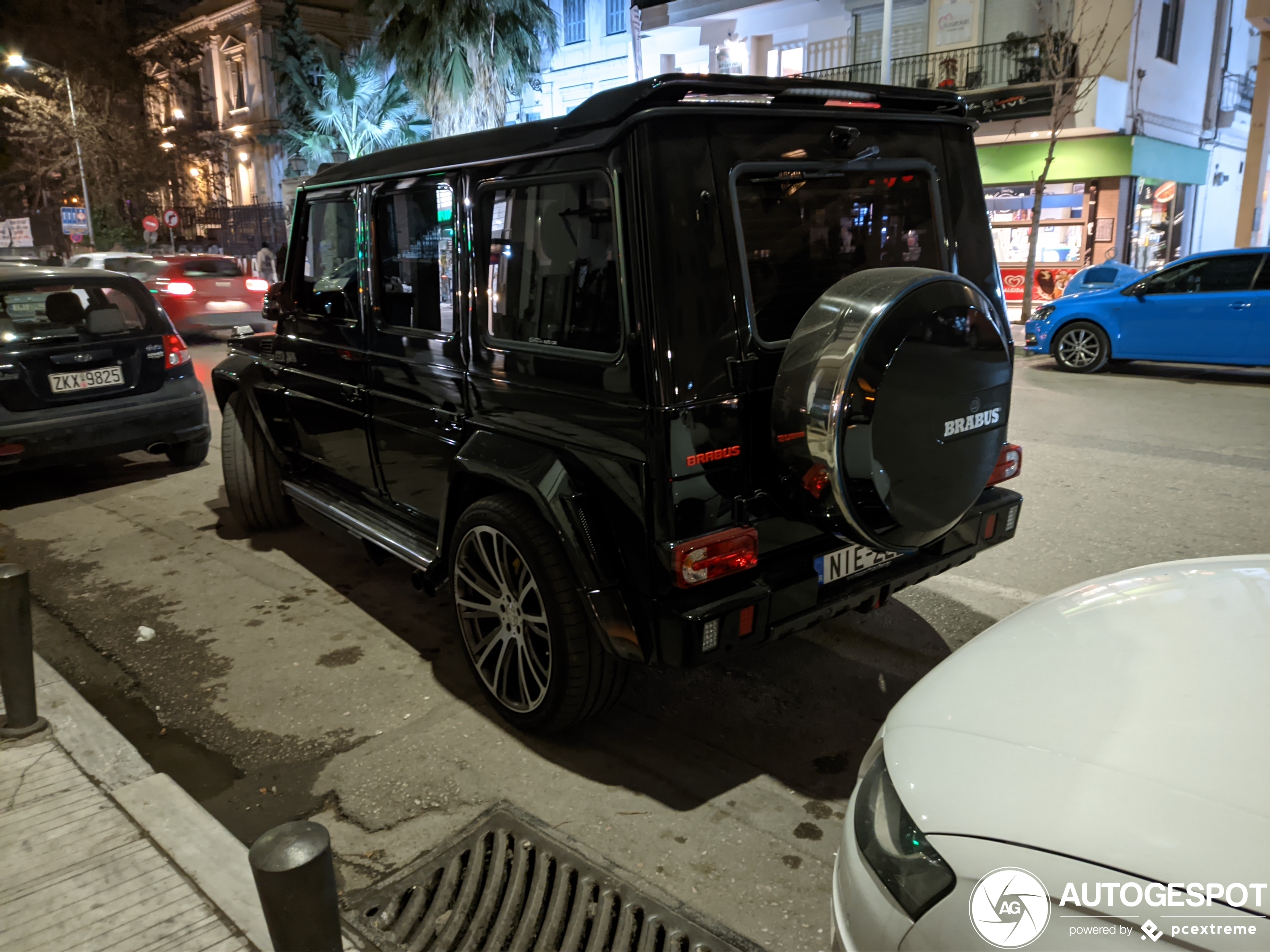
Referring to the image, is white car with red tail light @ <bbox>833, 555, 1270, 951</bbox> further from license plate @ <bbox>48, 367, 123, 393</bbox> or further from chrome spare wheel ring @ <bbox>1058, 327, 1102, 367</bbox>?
chrome spare wheel ring @ <bbox>1058, 327, 1102, 367</bbox>

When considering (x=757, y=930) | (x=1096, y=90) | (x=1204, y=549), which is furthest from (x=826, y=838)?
(x=1096, y=90)

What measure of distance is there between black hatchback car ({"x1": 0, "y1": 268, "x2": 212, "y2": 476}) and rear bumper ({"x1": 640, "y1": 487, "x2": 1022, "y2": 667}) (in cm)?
571

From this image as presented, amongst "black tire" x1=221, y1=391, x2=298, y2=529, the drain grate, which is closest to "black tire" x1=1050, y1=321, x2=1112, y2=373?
"black tire" x1=221, y1=391, x2=298, y2=529

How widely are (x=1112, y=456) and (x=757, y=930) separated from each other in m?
6.18

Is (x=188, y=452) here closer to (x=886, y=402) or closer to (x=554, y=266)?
(x=554, y=266)

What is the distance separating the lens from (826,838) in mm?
2885

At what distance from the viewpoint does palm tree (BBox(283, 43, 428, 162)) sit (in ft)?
99.6

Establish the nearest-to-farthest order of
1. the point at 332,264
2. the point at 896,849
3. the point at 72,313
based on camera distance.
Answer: the point at 896,849
the point at 332,264
the point at 72,313

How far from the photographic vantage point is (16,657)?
11.2 feet

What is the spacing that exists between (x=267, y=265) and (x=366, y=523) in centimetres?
2551

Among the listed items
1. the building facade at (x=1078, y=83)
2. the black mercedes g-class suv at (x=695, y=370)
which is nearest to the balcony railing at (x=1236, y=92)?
the building facade at (x=1078, y=83)

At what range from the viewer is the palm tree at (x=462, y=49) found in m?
21.5

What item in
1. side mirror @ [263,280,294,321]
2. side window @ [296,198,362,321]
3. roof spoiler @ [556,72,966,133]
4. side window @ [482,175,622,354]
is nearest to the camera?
Answer: roof spoiler @ [556,72,966,133]

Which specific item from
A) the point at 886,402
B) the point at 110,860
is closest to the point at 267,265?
the point at 110,860
